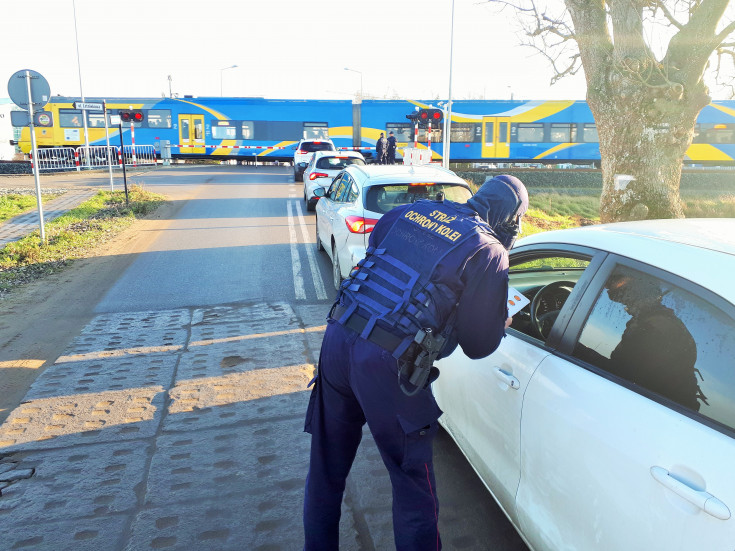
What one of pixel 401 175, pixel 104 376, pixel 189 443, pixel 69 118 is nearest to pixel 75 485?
pixel 189 443

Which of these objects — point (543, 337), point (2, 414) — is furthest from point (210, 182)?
point (543, 337)

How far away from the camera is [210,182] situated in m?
23.2

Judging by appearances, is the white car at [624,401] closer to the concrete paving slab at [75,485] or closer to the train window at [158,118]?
the concrete paving slab at [75,485]

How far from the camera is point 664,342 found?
207cm

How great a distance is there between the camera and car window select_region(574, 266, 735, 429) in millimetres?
1786

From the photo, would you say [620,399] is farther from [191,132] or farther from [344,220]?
[191,132]

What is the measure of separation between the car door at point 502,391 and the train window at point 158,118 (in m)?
31.7

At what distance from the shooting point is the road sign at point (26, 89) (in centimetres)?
958

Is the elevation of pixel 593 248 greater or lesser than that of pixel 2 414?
greater

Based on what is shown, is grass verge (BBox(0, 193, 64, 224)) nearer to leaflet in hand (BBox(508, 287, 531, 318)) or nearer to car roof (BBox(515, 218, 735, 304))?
leaflet in hand (BBox(508, 287, 531, 318))

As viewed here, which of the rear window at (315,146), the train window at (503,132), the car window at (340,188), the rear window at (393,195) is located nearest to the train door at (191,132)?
the rear window at (315,146)

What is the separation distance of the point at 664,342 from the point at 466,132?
29926 mm

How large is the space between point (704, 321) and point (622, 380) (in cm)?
35

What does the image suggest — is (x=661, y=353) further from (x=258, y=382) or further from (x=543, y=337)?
(x=258, y=382)
